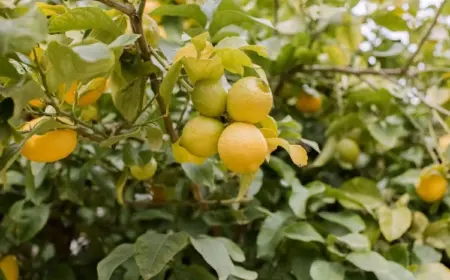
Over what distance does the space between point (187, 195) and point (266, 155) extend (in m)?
0.35

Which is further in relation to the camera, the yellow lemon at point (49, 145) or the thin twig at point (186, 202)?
the thin twig at point (186, 202)

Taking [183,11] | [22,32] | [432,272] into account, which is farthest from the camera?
[432,272]

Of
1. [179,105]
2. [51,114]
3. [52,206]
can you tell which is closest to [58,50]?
[51,114]

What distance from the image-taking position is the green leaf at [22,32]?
35 cm

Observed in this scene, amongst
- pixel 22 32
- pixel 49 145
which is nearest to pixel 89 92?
pixel 49 145

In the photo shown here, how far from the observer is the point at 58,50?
0.40 meters

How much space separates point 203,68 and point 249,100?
0.05 m

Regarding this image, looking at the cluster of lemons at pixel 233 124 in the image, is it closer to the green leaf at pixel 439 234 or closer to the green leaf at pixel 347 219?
the green leaf at pixel 347 219

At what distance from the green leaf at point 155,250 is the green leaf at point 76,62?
236mm

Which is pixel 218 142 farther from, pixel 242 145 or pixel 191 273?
pixel 191 273

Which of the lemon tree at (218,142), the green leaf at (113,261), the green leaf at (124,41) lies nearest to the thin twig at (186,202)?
the lemon tree at (218,142)

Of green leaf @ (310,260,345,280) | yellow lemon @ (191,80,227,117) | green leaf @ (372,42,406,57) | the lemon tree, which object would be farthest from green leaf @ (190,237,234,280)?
green leaf @ (372,42,406,57)

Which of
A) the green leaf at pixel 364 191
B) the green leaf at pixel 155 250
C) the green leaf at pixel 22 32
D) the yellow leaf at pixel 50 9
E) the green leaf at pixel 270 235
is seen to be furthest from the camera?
the green leaf at pixel 364 191

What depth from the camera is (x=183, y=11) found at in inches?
23.7
